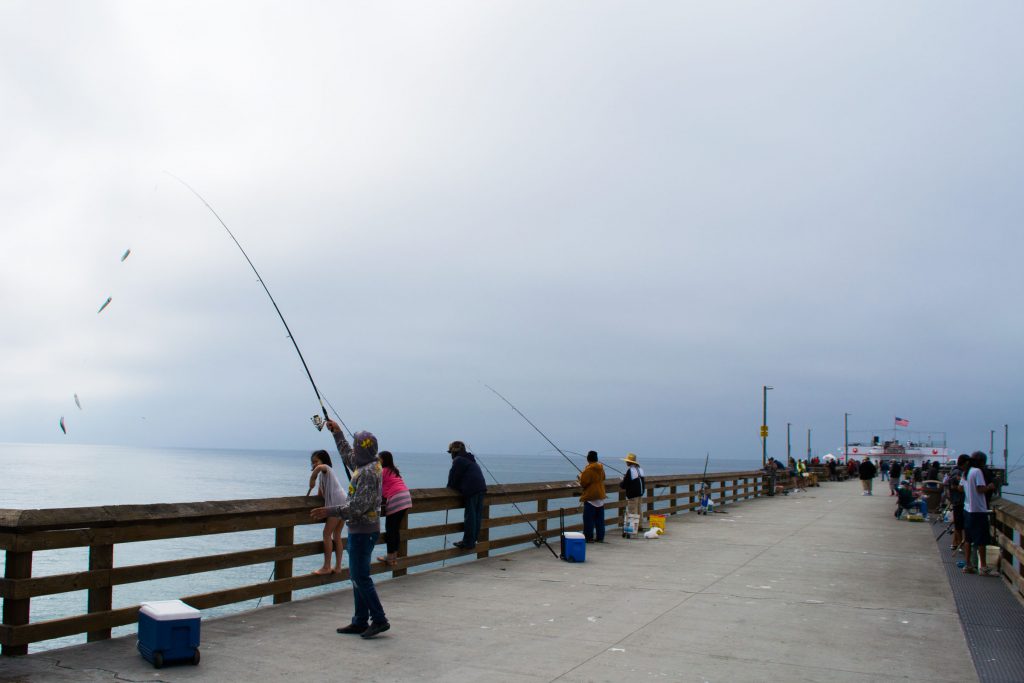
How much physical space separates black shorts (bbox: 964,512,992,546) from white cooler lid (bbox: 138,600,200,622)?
10.1 metres

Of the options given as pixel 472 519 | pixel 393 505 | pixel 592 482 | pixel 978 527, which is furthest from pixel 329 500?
pixel 978 527

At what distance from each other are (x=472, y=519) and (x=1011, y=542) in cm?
677

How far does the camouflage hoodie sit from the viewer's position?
22.8 ft

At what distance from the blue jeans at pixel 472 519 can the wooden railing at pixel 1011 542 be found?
20.9ft

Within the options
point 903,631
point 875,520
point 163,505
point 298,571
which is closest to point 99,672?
point 163,505

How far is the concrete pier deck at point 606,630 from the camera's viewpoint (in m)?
5.98

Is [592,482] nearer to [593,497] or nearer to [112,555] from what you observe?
[593,497]

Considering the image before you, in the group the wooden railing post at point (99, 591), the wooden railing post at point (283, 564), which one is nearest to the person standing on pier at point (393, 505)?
the wooden railing post at point (283, 564)

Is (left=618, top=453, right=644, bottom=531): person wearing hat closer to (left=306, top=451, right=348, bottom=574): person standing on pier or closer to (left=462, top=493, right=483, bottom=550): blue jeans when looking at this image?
(left=462, top=493, right=483, bottom=550): blue jeans

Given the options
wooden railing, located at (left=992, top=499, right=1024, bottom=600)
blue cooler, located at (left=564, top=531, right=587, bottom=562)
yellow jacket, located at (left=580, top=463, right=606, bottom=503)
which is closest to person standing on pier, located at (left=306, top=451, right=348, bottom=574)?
blue cooler, located at (left=564, top=531, right=587, bottom=562)

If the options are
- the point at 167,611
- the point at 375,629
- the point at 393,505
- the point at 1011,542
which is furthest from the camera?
the point at 1011,542

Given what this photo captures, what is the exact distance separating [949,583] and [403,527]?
7003 mm

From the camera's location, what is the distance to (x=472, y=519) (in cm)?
1120

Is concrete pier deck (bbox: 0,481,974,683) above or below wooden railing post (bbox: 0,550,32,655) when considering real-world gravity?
below
